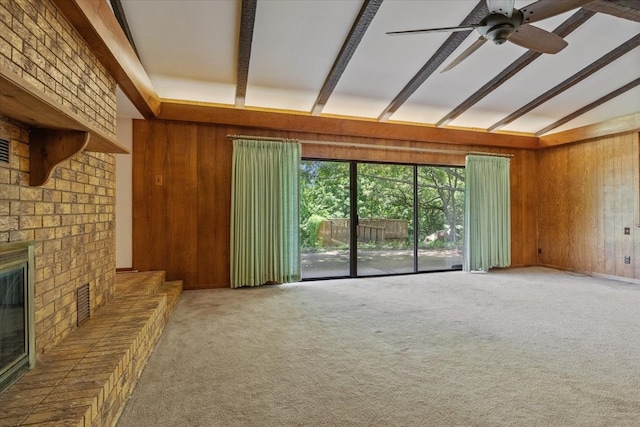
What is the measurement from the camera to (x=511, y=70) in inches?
146

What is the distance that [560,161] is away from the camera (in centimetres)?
548

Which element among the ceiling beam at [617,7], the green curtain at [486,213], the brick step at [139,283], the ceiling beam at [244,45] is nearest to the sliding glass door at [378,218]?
the green curtain at [486,213]

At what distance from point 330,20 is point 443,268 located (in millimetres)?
4283

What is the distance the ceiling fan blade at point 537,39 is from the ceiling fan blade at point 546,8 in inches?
3.9

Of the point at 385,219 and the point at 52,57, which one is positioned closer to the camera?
the point at 52,57

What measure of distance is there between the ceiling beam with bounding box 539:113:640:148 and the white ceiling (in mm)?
111

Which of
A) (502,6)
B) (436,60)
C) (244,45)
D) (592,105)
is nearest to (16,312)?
(244,45)

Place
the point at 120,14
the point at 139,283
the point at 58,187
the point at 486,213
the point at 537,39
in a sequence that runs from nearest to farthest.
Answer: the point at 58,187, the point at 537,39, the point at 120,14, the point at 139,283, the point at 486,213

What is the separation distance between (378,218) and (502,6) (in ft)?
11.1

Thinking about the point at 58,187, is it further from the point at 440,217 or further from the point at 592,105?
the point at 592,105

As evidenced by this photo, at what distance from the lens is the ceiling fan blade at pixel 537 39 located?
2299 mm

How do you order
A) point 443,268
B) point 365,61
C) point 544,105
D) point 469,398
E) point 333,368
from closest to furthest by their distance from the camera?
point 469,398 → point 333,368 → point 365,61 → point 544,105 → point 443,268

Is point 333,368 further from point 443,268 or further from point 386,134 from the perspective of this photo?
point 443,268

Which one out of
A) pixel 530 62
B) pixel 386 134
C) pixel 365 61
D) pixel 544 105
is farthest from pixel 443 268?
pixel 365 61
